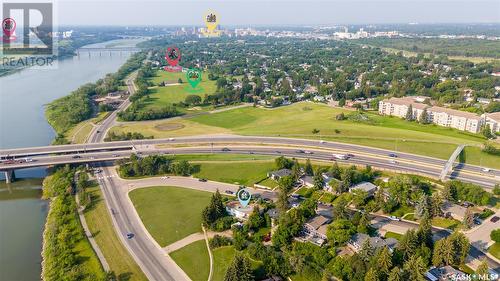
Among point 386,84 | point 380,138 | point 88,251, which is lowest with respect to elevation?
point 88,251

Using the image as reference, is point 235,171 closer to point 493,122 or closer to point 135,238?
point 135,238

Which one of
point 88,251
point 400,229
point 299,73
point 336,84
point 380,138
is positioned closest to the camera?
point 88,251

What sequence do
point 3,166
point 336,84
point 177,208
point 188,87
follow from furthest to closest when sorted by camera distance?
point 188,87
point 336,84
point 3,166
point 177,208

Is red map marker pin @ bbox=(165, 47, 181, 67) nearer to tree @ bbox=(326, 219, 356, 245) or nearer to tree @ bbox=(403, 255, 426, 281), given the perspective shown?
tree @ bbox=(326, 219, 356, 245)

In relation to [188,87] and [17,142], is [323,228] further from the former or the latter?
[188,87]

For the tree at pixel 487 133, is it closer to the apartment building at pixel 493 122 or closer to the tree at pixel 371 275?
the apartment building at pixel 493 122

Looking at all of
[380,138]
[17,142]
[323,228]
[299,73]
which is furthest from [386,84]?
[17,142]
